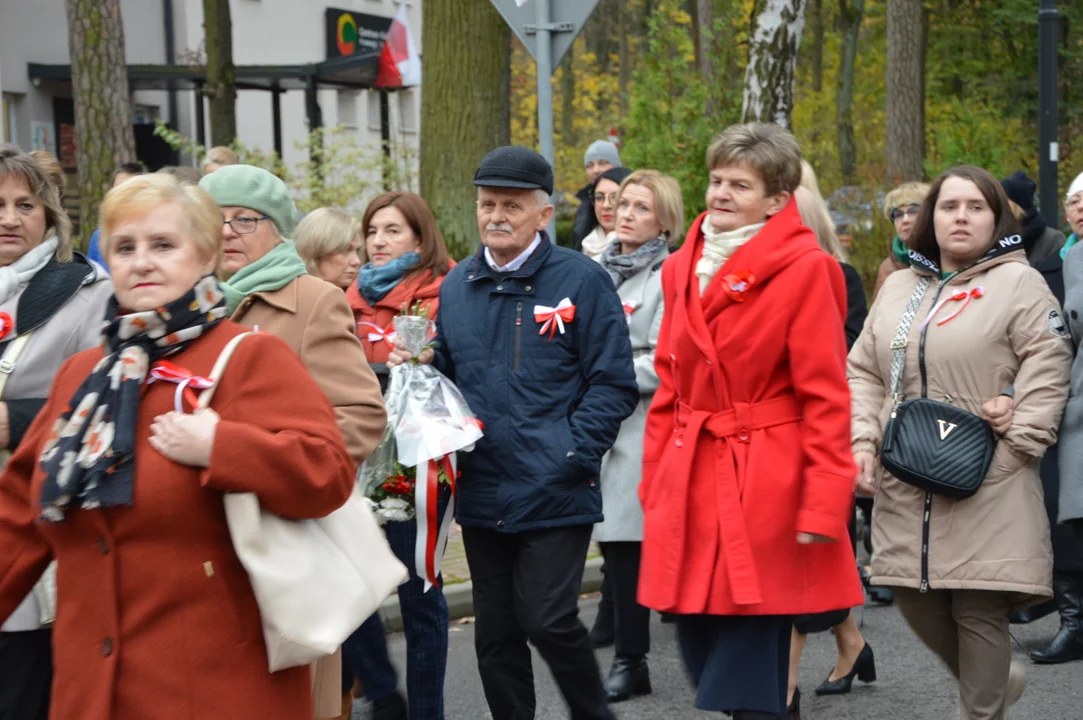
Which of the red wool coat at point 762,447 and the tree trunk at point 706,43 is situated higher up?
the tree trunk at point 706,43

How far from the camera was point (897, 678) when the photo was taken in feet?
22.6

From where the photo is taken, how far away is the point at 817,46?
39312 mm

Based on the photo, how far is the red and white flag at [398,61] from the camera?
979 inches

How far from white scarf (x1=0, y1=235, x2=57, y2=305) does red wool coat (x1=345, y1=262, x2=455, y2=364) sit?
1.81 metres

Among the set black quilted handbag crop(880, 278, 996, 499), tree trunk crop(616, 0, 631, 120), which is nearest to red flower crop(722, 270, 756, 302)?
black quilted handbag crop(880, 278, 996, 499)

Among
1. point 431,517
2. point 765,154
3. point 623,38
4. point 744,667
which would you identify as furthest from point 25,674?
point 623,38

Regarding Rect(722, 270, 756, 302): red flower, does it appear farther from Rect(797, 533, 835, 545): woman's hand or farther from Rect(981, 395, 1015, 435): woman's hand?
Rect(981, 395, 1015, 435): woman's hand

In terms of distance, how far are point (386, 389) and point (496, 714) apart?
54.2 inches

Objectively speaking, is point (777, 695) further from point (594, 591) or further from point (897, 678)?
point (594, 591)

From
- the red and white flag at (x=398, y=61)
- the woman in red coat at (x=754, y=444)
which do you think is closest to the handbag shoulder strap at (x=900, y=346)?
the woman in red coat at (x=754, y=444)

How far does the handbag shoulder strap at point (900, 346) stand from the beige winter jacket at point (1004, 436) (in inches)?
0.9

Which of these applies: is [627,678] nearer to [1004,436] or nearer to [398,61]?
[1004,436]

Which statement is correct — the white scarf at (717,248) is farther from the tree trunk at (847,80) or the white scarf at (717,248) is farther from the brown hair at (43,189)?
the tree trunk at (847,80)

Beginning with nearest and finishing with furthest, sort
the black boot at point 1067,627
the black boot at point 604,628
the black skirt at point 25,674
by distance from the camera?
the black skirt at point 25,674
the black boot at point 1067,627
the black boot at point 604,628
